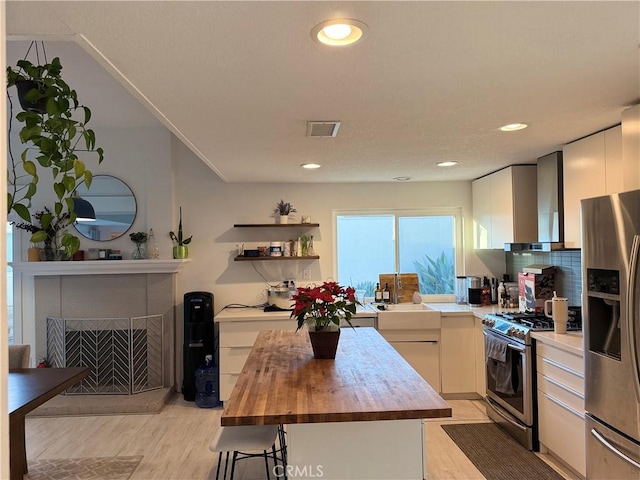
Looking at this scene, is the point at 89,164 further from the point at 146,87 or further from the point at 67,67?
the point at 146,87

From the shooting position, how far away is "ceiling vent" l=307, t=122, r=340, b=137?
2502mm

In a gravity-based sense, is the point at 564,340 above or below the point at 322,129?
below

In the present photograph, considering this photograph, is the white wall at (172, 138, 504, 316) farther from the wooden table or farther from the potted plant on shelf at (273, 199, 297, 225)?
the wooden table

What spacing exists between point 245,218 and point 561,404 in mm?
3378

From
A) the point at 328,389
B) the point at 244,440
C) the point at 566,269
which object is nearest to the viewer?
the point at 328,389

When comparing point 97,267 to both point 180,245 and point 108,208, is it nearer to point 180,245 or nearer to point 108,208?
point 108,208

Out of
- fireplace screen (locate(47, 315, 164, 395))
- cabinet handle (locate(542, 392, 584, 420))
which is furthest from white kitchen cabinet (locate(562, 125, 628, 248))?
fireplace screen (locate(47, 315, 164, 395))

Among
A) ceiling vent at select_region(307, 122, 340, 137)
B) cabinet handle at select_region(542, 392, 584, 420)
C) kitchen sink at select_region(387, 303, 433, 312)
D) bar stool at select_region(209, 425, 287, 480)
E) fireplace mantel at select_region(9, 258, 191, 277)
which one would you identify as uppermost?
ceiling vent at select_region(307, 122, 340, 137)

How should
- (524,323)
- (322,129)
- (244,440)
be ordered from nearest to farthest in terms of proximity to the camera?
(244,440) < (322,129) < (524,323)

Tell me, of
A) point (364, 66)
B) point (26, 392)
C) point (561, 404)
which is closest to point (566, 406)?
point (561, 404)

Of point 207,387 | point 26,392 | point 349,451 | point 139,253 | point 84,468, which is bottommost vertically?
point 84,468

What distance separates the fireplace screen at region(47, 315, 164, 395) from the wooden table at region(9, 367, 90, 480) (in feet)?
4.69

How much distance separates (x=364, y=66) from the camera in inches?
67.9

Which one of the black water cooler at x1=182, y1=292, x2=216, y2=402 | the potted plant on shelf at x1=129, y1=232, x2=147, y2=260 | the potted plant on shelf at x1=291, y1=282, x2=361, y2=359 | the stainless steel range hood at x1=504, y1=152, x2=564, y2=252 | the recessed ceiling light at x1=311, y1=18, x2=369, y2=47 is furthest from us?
the potted plant on shelf at x1=129, y1=232, x2=147, y2=260
